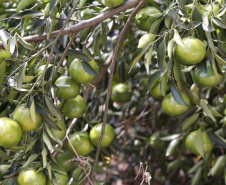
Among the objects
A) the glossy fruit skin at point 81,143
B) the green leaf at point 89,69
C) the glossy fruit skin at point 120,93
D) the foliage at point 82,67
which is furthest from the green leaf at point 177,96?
the glossy fruit skin at point 120,93

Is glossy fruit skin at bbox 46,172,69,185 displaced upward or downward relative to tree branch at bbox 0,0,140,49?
downward

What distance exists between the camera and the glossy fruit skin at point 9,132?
1056mm

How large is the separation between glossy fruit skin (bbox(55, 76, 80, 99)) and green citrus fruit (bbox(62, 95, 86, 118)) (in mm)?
78

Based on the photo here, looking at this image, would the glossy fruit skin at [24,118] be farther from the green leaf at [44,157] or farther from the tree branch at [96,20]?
the tree branch at [96,20]

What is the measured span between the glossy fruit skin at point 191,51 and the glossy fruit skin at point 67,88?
40cm

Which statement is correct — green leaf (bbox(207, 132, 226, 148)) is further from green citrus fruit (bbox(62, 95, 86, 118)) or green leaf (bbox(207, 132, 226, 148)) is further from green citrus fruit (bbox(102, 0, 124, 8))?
green citrus fruit (bbox(102, 0, 124, 8))

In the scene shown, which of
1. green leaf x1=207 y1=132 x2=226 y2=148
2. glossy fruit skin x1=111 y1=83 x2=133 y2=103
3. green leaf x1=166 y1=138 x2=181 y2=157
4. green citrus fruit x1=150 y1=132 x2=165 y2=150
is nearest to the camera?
green leaf x1=207 y1=132 x2=226 y2=148

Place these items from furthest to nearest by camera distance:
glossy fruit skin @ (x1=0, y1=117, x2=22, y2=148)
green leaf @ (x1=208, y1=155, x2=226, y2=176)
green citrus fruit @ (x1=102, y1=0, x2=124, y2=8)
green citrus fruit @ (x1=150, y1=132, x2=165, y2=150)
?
green citrus fruit @ (x1=150, y1=132, x2=165, y2=150)
green leaf @ (x1=208, y1=155, x2=226, y2=176)
green citrus fruit @ (x1=102, y1=0, x2=124, y2=8)
glossy fruit skin @ (x1=0, y1=117, x2=22, y2=148)

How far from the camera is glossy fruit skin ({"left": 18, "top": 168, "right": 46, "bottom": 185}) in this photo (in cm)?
110

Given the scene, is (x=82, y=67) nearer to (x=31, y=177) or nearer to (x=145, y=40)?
(x=145, y=40)

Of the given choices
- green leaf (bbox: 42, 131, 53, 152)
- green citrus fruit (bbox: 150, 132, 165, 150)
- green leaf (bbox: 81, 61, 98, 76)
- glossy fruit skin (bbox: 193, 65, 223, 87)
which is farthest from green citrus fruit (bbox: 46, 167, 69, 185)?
A: green citrus fruit (bbox: 150, 132, 165, 150)

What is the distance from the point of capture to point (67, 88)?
1245 millimetres

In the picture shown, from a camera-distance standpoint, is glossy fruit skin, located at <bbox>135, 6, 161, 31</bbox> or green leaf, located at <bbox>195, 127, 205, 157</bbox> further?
glossy fruit skin, located at <bbox>135, 6, 161, 31</bbox>

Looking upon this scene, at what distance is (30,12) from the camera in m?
1.25
